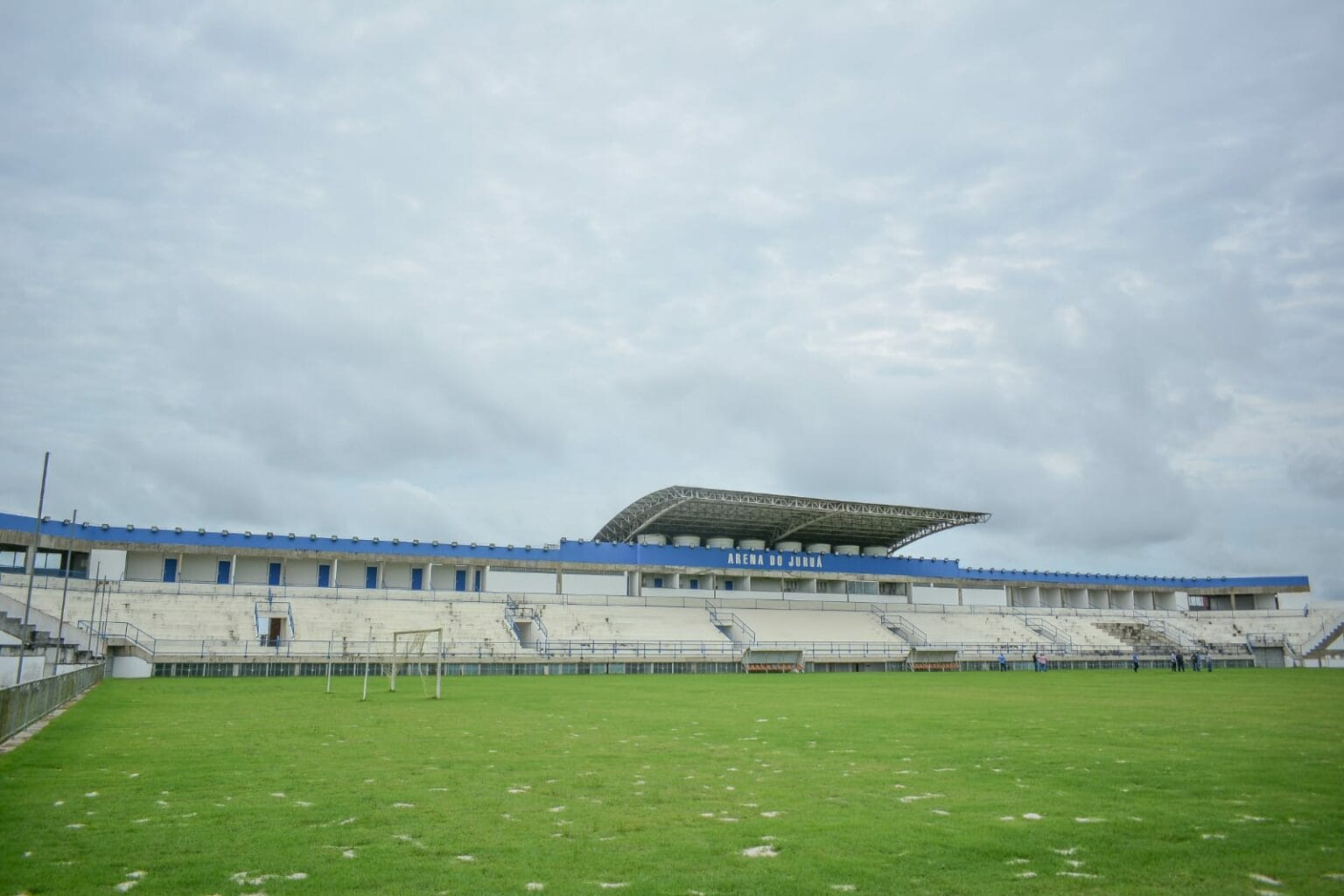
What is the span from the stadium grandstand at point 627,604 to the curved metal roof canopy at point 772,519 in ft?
0.90

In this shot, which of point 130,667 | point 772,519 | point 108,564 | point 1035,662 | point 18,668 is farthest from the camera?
point 772,519

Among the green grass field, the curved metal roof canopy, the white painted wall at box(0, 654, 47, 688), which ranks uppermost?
the curved metal roof canopy

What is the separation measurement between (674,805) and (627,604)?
64.3m

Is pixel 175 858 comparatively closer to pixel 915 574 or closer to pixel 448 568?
pixel 448 568

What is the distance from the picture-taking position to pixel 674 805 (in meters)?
11.5

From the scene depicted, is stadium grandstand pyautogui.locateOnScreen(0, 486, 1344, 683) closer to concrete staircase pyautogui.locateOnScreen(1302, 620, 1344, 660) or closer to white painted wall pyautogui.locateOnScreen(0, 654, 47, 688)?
concrete staircase pyautogui.locateOnScreen(1302, 620, 1344, 660)

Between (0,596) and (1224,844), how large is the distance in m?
55.7

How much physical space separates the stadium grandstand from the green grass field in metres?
24.0

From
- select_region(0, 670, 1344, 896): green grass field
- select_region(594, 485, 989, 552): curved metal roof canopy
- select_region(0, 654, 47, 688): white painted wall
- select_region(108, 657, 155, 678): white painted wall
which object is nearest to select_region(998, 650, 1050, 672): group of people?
select_region(594, 485, 989, 552): curved metal roof canopy

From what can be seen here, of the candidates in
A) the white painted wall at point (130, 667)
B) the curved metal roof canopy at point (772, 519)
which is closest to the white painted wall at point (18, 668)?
the white painted wall at point (130, 667)

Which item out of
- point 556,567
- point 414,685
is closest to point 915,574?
point 556,567

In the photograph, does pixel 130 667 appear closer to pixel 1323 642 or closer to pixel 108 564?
Result: pixel 108 564

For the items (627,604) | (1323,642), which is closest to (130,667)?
(627,604)

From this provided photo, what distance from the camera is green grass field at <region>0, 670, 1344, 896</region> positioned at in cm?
809
